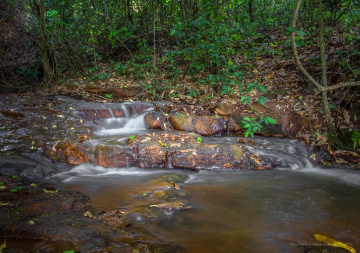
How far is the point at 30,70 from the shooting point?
10.8 meters

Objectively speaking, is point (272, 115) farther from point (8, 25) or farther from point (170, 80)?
point (8, 25)

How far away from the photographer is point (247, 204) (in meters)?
3.72

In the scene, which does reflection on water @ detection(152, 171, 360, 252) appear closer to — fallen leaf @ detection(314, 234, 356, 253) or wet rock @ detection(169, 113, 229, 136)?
fallen leaf @ detection(314, 234, 356, 253)

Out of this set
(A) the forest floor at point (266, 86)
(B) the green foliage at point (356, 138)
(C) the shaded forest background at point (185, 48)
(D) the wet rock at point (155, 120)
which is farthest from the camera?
(C) the shaded forest background at point (185, 48)

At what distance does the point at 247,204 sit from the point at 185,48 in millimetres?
6567

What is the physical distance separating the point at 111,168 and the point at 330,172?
4.53 meters

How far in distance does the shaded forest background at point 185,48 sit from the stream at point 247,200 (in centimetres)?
186

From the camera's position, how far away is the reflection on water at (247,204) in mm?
2706

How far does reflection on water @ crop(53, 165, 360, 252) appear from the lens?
2706mm

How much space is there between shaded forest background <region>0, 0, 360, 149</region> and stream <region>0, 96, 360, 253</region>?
73.0 inches

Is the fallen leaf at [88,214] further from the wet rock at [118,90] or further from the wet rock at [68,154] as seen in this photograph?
the wet rock at [118,90]

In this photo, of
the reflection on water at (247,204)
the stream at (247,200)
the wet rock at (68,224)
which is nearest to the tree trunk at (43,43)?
the stream at (247,200)

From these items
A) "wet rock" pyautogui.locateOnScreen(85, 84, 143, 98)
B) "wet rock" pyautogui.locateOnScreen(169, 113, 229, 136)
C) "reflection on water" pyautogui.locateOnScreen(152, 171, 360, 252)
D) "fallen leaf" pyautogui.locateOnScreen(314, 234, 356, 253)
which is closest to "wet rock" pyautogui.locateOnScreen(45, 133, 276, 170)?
"reflection on water" pyautogui.locateOnScreen(152, 171, 360, 252)

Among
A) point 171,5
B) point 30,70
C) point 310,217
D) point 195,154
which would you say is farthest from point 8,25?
point 310,217
